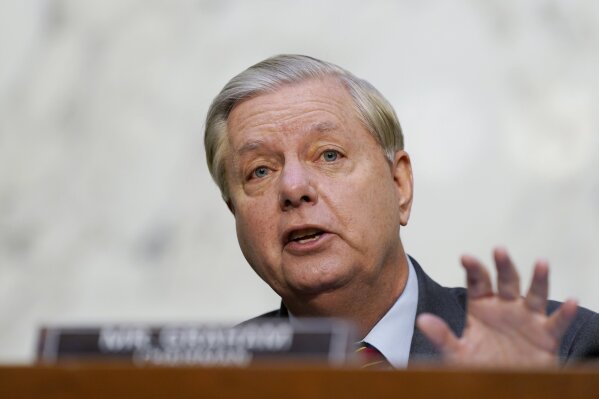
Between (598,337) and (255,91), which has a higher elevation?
(255,91)

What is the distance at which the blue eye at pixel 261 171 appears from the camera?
99.2 inches

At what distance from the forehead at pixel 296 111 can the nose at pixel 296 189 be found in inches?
4.8

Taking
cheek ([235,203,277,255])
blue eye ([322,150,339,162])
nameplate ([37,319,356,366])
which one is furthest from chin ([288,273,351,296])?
nameplate ([37,319,356,366])

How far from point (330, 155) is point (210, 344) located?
44.8 inches

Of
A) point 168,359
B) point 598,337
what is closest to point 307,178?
point 598,337

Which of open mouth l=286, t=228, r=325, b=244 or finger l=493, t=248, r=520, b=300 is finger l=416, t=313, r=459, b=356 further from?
open mouth l=286, t=228, r=325, b=244

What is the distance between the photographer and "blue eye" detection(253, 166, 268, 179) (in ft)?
8.27

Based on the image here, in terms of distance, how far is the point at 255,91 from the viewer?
2633 mm

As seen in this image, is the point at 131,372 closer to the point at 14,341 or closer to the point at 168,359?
the point at 168,359

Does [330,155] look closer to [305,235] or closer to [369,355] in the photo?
[305,235]

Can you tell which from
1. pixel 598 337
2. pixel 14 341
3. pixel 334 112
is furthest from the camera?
pixel 14 341

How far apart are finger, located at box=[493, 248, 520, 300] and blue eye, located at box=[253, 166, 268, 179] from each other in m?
1.02

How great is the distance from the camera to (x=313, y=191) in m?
2.37

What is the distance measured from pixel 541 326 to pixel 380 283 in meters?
0.91
